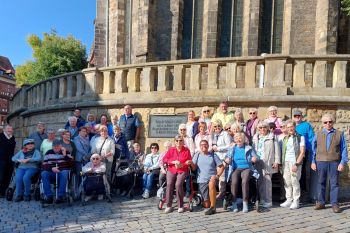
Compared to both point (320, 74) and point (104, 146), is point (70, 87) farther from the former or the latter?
point (320, 74)

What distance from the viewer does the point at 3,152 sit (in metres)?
9.17

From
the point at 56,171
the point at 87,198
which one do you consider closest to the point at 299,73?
the point at 87,198

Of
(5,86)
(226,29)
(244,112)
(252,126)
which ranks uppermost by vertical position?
(5,86)

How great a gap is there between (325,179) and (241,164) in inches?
60.1

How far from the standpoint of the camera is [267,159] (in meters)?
7.17

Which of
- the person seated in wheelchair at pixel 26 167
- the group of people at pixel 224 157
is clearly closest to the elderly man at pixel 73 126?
the group of people at pixel 224 157

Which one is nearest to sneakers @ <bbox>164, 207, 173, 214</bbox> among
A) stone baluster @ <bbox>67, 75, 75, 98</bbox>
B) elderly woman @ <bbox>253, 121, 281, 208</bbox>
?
elderly woman @ <bbox>253, 121, 281, 208</bbox>

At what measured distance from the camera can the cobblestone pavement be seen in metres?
5.69

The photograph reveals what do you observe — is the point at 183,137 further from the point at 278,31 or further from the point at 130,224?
the point at 278,31

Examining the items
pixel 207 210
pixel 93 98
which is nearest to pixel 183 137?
pixel 207 210

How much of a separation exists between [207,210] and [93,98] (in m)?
5.36

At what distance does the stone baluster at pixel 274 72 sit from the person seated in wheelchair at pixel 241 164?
7.29ft

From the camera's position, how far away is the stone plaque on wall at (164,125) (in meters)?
9.51

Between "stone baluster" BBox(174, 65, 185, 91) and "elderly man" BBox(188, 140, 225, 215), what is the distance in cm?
281
